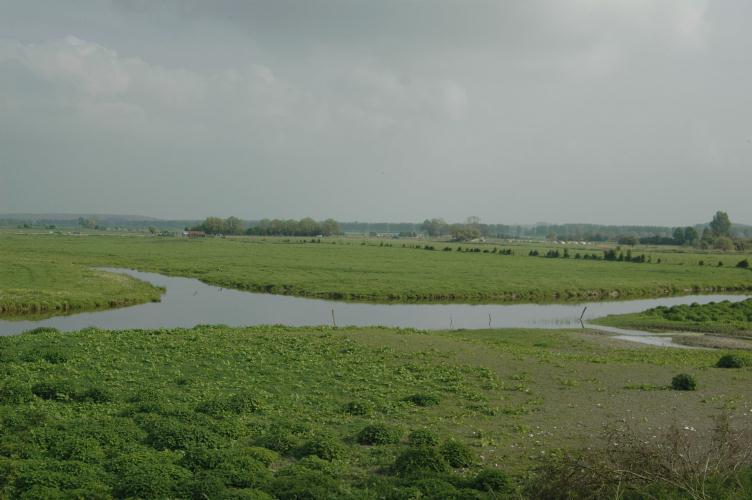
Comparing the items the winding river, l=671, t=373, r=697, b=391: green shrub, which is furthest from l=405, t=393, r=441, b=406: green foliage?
the winding river

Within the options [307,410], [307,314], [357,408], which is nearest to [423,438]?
[357,408]

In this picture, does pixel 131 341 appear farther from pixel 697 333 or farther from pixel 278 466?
pixel 697 333

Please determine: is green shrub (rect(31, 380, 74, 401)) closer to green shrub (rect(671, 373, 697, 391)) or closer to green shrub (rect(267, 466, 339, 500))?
green shrub (rect(267, 466, 339, 500))

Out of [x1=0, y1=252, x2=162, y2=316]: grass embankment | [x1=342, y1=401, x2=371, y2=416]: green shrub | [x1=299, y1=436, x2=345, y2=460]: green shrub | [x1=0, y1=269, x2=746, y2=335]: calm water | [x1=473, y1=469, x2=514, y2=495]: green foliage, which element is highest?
[x1=473, y1=469, x2=514, y2=495]: green foliage

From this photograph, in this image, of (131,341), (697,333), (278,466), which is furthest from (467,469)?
(697,333)

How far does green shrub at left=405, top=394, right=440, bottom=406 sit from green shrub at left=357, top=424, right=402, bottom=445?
11.5ft

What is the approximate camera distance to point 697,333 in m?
40.2

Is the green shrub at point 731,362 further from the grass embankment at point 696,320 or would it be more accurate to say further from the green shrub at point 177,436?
the green shrub at point 177,436

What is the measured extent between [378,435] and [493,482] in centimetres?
379

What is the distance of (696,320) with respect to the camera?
148 ft

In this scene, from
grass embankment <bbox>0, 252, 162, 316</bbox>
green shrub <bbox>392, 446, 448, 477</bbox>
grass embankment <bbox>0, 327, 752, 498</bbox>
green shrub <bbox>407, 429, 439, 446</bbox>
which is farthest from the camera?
grass embankment <bbox>0, 252, 162, 316</bbox>

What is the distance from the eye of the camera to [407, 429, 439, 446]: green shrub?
14.5m

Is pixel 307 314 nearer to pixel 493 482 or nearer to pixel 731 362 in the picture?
pixel 731 362

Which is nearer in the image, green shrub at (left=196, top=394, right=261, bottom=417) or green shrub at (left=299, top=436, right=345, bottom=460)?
green shrub at (left=299, top=436, right=345, bottom=460)
